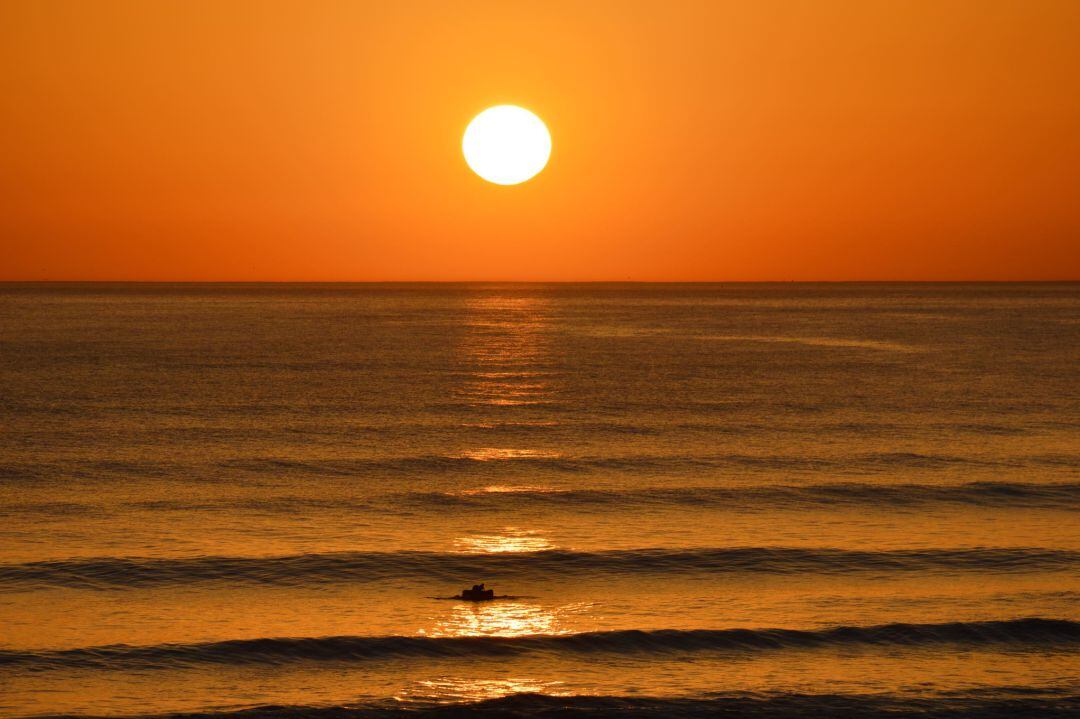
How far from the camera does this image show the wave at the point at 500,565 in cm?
2095

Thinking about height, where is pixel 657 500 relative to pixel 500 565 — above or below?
above

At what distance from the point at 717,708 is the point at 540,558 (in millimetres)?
7950

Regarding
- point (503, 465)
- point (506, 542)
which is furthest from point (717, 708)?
point (503, 465)

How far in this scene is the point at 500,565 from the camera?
22.0m

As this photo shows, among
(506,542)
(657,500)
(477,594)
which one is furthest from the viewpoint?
(657,500)

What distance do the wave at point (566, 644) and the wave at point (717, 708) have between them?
75.6 inches

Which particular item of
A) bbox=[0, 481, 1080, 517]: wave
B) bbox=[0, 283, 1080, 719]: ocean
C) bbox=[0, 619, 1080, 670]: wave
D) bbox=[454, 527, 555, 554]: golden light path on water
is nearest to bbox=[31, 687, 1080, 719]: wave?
bbox=[0, 283, 1080, 719]: ocean

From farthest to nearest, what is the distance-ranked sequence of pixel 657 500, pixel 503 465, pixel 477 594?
pixel 503 465
pixel 657 500
pixel 477 594

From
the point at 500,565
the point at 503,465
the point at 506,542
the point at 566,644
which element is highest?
the point at 503,465

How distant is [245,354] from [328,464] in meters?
56.9

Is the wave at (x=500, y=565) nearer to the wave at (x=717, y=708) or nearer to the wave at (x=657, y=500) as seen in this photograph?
the wave at (x=657, y=500)

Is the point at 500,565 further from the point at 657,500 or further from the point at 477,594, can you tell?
the point at 657,500

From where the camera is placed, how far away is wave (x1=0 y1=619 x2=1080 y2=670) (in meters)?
16.9

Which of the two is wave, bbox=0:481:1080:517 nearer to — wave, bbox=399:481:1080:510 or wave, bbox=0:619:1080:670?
wave, bbox=399:481:1080:510
